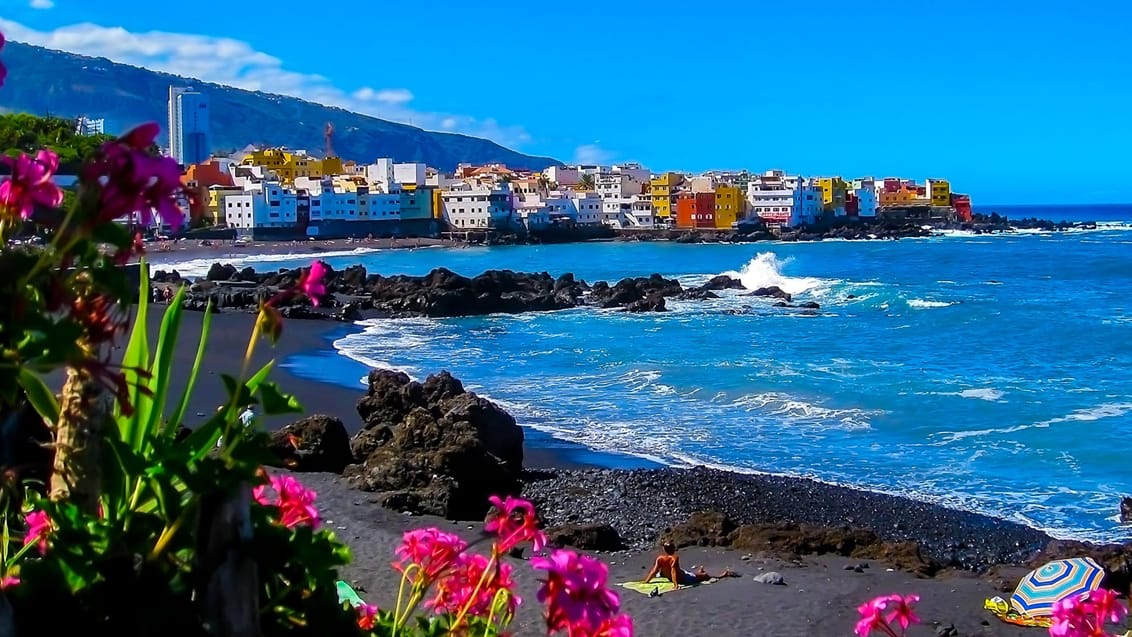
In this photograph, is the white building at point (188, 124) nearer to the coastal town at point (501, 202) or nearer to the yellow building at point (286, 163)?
the yellow building at point (286, 163)

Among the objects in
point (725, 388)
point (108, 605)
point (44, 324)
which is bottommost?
point (725, 388)

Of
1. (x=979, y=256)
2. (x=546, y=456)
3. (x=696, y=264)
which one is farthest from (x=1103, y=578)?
(x=979, y=256)

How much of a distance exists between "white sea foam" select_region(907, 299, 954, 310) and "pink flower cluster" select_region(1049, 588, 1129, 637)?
114ft

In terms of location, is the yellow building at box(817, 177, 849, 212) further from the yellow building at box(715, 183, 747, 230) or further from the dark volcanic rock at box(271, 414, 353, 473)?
the dark volcanic rock at box(271, 414, 353, 473)

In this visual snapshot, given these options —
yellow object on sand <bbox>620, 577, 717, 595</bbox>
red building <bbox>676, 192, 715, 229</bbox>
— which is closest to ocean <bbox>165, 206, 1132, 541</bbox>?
yellow object on sand <bbox>620, 577, 717, 595</bbox>

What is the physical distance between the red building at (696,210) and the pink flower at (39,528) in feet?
276

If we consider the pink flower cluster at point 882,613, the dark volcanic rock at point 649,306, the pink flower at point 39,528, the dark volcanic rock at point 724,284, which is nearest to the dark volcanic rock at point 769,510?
the pink flower cluster at point 882,613

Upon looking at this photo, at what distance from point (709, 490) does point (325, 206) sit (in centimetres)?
7063

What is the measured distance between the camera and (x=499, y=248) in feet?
249

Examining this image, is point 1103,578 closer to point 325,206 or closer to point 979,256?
point 979,256

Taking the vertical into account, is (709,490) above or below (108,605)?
below

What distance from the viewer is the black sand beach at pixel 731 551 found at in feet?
25.7

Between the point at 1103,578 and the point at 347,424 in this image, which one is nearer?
the point at 1103,578

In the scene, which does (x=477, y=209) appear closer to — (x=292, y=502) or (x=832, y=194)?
(x=832, y=194)
